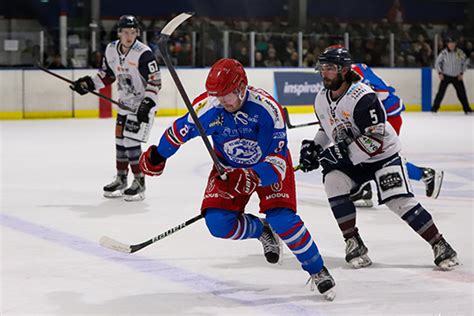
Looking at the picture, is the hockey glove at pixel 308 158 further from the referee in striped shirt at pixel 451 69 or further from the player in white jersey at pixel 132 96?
the referee in striped shirt at pixel 451 69

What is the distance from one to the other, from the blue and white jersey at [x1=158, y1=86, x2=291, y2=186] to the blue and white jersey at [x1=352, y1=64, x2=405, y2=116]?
6.65 feet

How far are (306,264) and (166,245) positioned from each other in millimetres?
1228

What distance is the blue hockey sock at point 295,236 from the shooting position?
3461 mm

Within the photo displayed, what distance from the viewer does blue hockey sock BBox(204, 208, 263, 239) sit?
142 inches

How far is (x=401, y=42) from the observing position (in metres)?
16.0

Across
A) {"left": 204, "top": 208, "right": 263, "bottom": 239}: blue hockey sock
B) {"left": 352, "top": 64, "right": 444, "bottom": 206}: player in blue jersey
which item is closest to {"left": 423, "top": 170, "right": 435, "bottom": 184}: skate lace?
{"left": 352, "top": 64, "right": 444, "bottom": 206}: player in blue jersey

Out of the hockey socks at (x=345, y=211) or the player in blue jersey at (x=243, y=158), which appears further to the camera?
the hockey socks at (x=345, y=211)

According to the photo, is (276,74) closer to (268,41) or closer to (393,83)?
(268,41)

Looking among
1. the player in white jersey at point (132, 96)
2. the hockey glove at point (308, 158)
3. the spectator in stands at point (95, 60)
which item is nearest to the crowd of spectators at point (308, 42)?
the spectator in stands at point (95, 60)

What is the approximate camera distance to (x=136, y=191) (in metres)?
6.09

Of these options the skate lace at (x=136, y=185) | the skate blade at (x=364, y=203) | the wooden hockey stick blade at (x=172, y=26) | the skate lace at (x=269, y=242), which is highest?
the wooden hockey stick blade at (x=172, y=26)

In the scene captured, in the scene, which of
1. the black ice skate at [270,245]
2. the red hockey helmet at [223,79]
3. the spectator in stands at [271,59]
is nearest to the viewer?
the red hockey helmet at [223,79]

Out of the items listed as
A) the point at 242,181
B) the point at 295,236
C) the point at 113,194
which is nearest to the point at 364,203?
the point at 113,194

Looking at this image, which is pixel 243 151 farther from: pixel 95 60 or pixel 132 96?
pixel 95 60
